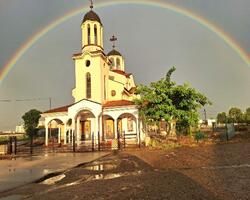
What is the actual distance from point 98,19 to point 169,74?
1537cm

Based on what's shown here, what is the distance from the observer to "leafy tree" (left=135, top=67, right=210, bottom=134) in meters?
25.5

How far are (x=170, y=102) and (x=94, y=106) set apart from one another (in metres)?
8.95

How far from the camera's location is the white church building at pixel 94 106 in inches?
1190

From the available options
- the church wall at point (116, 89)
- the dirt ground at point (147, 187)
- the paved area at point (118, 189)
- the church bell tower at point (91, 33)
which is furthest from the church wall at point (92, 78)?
the paved area at point (118, 189)

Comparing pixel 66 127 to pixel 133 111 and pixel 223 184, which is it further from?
pixel 223 184

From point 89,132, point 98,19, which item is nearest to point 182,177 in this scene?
point 89,132

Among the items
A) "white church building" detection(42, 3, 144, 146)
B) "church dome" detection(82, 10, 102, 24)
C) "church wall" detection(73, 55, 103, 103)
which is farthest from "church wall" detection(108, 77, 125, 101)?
"church dome" detection(82, 10, 102, 24)

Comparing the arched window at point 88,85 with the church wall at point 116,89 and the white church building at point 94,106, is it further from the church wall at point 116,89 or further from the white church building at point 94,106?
the church wall at point 116,89

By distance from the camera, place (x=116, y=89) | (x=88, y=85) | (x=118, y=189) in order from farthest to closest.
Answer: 1. (x=116, y=89)
2. (x=88, y=85)
3. (x=118, y=189)

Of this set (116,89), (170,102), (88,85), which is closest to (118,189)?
(170,102)

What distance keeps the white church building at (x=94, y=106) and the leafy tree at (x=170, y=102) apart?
9.82 feet

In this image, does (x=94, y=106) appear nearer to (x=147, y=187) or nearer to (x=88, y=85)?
(x=88, y=85)

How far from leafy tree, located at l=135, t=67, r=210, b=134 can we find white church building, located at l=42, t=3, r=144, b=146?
2.99m

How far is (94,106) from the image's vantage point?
3012 cm
